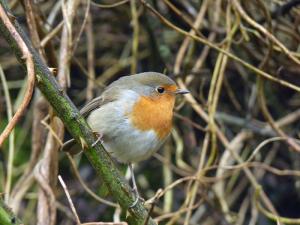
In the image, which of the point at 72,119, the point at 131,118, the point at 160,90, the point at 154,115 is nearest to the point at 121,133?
the point at 131,118

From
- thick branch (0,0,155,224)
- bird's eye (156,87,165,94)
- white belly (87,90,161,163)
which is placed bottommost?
white belly (87,90,161,163)

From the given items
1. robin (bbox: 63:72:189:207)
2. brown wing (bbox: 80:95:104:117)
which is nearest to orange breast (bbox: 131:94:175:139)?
robin (bbox: 63:72:189:207)

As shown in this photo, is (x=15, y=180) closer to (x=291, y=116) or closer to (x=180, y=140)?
(x=180, y=140)

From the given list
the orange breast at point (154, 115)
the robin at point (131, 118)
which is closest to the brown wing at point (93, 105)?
the robin at point (131, 118)

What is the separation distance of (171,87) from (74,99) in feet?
3.44

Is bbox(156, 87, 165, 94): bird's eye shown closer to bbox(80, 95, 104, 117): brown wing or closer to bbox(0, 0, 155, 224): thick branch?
bbox(80, 95, 104, 117): brown wing

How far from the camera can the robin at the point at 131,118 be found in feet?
7.64

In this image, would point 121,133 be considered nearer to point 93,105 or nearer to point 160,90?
point 93,105

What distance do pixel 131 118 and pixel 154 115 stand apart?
0.41 ft

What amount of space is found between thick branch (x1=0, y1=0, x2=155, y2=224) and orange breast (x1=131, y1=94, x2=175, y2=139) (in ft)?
2.08

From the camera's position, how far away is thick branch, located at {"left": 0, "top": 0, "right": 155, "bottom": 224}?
1463mm

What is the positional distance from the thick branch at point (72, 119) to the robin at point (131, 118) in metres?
0.52

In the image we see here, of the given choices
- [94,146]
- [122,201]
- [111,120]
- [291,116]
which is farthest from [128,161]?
[291,116]

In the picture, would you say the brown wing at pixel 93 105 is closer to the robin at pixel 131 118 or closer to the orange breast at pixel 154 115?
the robin at pixel 131 118
